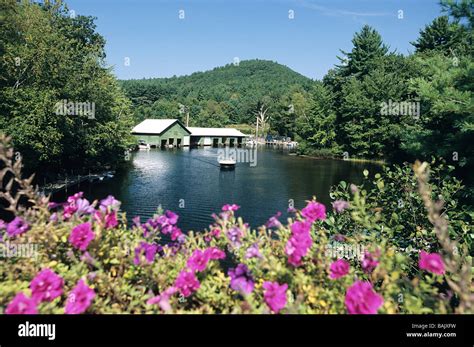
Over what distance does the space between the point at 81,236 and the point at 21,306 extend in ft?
2.67

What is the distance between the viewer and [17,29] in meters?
22.5

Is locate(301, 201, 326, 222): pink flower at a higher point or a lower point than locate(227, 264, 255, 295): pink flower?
higher

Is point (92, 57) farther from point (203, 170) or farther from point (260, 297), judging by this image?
point (260, 297)

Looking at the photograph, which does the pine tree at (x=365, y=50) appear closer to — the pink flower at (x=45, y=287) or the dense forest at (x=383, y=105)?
the dense forest at (x=383, y=105)

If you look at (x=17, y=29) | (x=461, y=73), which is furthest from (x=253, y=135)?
(x=461, y=73)

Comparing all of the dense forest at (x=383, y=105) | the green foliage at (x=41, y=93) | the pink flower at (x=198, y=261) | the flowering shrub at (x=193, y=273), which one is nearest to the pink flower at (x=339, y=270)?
the flowering shrub at (x=193, y=273)

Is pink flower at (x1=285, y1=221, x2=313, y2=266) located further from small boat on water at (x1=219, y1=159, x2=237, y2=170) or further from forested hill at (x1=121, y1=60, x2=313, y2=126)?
forested hill at (x1=121, y1=60, x2=313, y2=126)

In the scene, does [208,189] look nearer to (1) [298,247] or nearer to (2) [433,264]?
(1) [298,247]

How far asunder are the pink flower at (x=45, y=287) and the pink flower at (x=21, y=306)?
0.52ft

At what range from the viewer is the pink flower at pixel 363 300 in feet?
7.29

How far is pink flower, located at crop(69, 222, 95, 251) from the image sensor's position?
2887 mm

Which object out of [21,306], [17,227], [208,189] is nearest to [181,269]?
[21,306]

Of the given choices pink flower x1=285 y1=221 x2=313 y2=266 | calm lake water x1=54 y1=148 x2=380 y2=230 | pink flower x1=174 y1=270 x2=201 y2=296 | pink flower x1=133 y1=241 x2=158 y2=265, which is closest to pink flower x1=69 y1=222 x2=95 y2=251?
pink flower x1=133 y1=241 x2=158 y2=265

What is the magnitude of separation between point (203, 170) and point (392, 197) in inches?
1170
